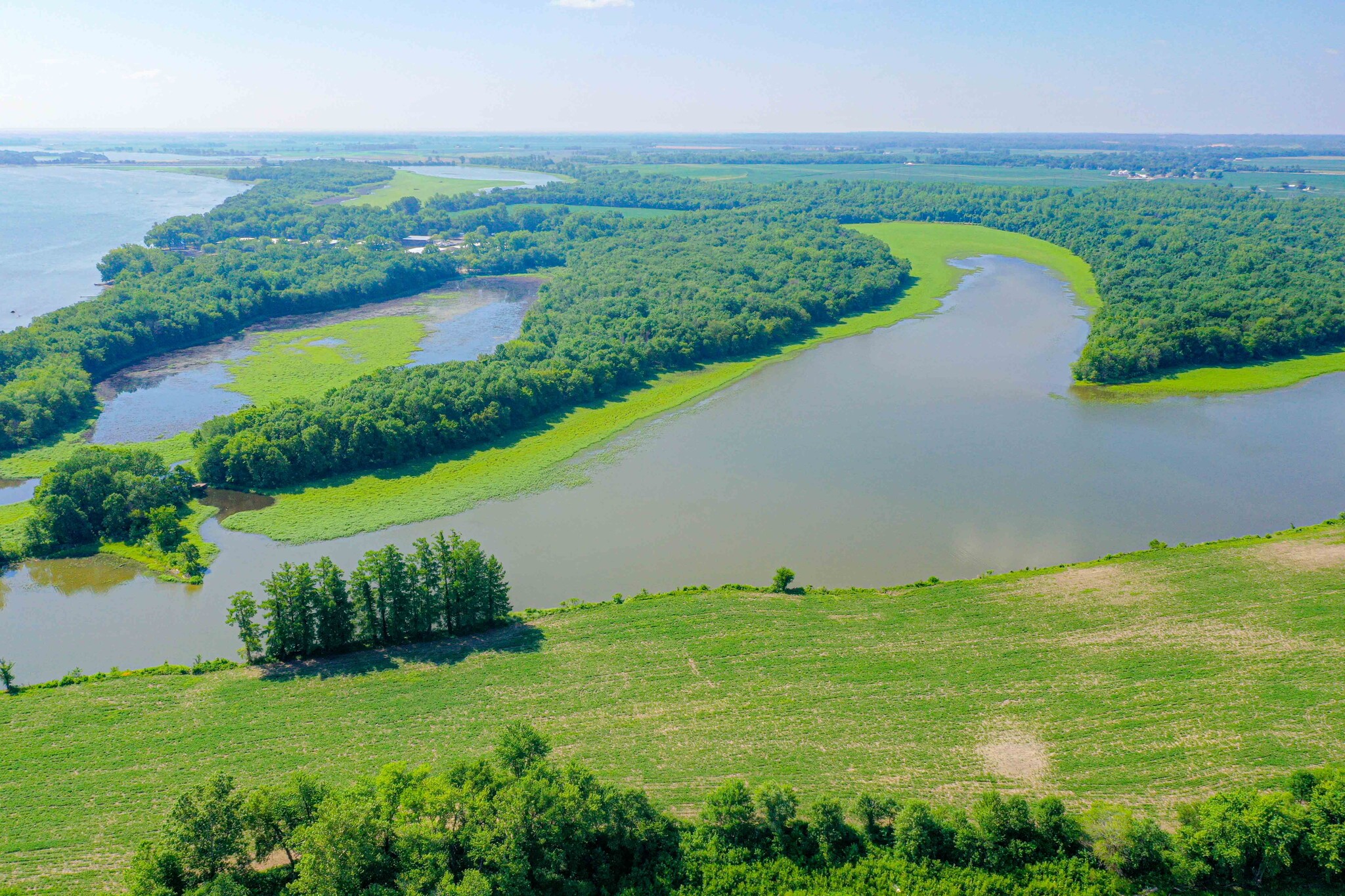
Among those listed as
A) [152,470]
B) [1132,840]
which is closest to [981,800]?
[1132,840]

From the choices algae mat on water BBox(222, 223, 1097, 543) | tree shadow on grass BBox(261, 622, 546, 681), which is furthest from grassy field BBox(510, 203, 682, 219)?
tree shadow on grass BBox(261, 622, 546, 681)

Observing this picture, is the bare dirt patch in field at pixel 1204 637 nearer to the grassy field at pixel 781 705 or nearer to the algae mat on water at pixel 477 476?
the grassy field at pixel 781 705

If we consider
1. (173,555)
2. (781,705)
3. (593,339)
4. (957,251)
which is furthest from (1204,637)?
(957,251)

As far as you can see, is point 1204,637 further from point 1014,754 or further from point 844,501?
point 844,501

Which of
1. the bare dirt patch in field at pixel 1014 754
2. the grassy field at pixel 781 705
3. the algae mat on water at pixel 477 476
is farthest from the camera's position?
the algae mat on water at pixel 477 476

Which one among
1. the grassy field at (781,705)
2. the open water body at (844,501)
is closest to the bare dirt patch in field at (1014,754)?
the grassy field at (781,705)

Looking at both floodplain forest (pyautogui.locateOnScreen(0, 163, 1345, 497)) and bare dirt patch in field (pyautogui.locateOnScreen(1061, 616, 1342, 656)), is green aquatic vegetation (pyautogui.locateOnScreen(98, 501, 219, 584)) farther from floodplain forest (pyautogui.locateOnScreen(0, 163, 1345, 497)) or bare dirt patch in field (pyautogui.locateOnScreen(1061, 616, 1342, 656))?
bare dirt patch in field (pyautogui.locateOnScreen(1061, 616, 1342, 656))

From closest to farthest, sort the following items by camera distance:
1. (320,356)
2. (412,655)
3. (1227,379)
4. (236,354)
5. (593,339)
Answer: (412,655) → (1227,379) → (593,339) → (320,356) → (236,354)
